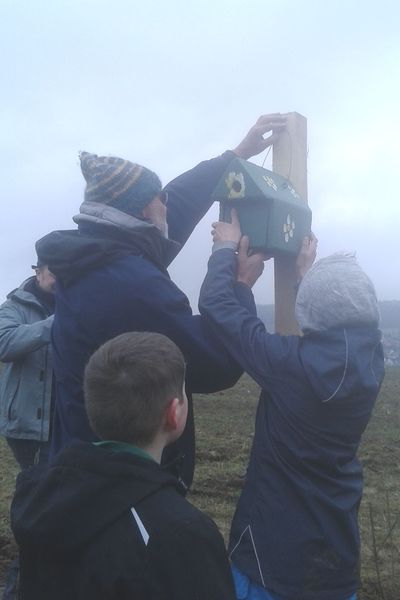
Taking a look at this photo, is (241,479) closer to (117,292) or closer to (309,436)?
(309,436)

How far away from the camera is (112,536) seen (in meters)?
1.66

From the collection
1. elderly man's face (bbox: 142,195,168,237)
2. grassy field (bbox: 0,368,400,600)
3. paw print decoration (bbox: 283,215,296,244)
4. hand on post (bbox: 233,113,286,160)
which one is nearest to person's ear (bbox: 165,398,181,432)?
elderly man's face (bbox: 142,195,168,237)

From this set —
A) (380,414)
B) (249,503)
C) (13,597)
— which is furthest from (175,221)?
(380,414)

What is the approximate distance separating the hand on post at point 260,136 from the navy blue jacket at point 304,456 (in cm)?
106

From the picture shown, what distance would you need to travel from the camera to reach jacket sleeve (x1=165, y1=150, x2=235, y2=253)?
9.54ft

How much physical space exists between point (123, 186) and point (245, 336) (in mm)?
699

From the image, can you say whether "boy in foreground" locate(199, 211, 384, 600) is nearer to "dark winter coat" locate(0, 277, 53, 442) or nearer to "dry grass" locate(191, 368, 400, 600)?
"dry grass" locate(191, 368, 400, 600)

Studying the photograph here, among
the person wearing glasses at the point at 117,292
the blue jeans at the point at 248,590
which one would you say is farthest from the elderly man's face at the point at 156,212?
the blue jeans at the point at 248,590

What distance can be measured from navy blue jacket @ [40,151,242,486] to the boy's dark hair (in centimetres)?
30

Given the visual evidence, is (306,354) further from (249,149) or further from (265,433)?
(249,149)

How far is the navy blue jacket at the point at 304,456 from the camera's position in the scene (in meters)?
2.12

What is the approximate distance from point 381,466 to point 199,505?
292 centimetres

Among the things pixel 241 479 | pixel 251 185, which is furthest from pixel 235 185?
pixel 241 479

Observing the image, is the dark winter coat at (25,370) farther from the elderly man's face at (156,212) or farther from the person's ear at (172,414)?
the person's ear at (172,414)
